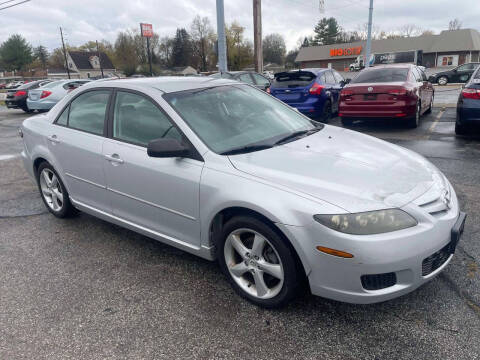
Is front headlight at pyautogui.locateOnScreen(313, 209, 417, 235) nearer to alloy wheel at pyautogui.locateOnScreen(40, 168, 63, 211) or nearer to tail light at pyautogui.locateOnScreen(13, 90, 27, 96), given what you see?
alloy wheel at pyautogui.locateOnScreen(40, 168, 63, 211)

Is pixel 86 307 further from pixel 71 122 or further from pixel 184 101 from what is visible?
pixel 71 122

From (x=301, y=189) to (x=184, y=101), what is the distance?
1.40 metres

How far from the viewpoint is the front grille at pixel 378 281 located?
2.32 meters

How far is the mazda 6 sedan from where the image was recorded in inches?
91.4

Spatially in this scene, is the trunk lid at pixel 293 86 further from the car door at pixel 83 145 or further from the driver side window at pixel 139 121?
the driver side window at pixel 139 121

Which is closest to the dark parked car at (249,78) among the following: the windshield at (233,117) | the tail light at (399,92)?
the tail light at (399,92)

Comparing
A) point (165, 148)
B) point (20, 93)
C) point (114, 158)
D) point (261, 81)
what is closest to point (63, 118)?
point (114, 158)

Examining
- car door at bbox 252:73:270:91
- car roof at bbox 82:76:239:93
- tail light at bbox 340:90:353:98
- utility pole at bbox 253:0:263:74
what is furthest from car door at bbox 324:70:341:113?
car roof at bbox 82:76:239:93

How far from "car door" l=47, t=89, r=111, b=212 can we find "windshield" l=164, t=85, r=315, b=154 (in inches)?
34.2

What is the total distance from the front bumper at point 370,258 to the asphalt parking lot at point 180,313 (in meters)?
0.30

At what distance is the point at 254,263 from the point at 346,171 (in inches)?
35.1

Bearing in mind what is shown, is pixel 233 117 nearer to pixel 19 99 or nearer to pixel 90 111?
pixel 90 111

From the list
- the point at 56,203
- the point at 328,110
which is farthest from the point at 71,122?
the point at 328,110

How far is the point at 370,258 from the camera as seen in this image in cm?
224
